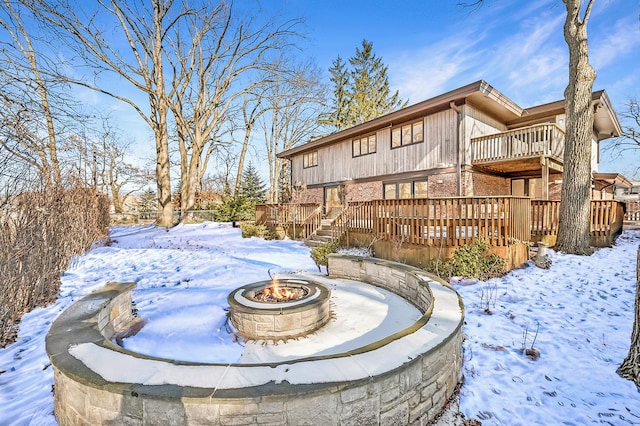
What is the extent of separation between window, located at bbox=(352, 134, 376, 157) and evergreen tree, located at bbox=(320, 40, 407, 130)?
503 inches

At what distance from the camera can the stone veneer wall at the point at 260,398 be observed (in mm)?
1742

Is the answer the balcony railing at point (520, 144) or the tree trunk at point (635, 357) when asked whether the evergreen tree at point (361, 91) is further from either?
the tree trunk at point (635, 357)

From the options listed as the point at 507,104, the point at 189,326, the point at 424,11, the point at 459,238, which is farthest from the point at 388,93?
the point at 189,326

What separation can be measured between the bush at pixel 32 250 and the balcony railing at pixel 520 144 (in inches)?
501

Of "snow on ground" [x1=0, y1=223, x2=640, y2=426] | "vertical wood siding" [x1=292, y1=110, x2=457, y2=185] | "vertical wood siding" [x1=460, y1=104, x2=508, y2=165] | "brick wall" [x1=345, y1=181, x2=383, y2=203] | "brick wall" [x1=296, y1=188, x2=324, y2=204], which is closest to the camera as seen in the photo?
"snow on ground" [x1=0, y1=223, x2=640, y2=426]

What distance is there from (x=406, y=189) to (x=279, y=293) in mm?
10044

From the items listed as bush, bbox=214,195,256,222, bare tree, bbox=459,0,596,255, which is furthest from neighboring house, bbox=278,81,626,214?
bush, bbox=214,195,256,222

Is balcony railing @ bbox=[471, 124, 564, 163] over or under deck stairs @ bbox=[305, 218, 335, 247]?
over

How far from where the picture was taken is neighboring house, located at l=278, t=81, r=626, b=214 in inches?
399

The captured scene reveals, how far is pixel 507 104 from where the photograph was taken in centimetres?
1093

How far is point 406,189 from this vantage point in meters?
12.8

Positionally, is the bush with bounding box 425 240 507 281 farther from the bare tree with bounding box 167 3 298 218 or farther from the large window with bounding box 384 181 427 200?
the bare tree with bounding box 167 3 298 218

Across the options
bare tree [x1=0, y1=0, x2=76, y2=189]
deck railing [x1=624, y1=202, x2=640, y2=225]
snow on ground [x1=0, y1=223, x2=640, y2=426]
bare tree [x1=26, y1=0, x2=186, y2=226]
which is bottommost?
snow on ground [x1=0, y1=223, x2=640, y2=426]

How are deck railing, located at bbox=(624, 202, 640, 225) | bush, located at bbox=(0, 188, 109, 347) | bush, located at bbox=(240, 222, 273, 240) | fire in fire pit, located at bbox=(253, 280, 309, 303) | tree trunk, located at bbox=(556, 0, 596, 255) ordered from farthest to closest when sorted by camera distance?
deck railing, located at bbox=(624, 202, 640, 225) < bush, located at bbox=(240, 222, 273, 240) < tree trunk, located at bbox=(556, 0, 596, 255) < fire in fire pit, located at bbox=(253, 280, 309, 303) < bush, located at bbox=(0, 188, 109, 347)
